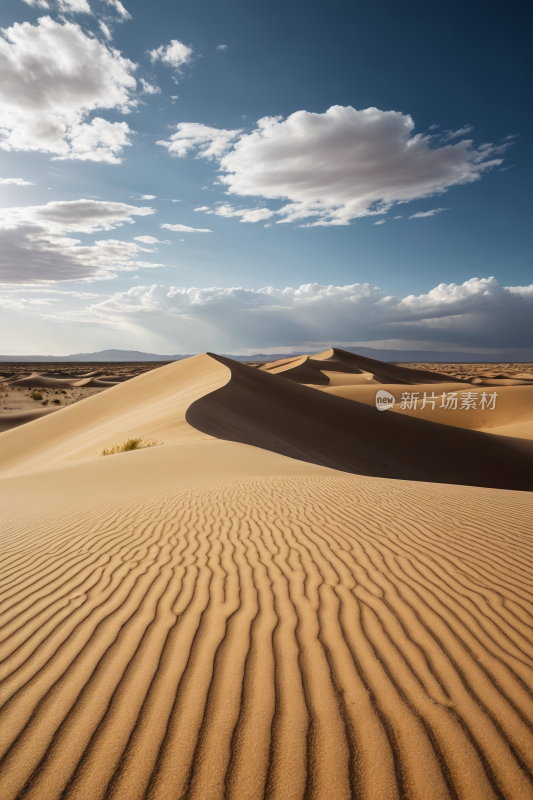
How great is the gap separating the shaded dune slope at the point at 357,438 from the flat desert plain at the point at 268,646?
842cm

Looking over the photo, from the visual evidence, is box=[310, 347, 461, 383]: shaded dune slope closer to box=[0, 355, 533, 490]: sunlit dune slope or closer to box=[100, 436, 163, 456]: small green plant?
box=[0, 355, 533, 490]: sunlit dune slope

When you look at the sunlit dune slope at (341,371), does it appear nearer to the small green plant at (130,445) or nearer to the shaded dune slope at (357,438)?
the shaded dune slope at (357,438)

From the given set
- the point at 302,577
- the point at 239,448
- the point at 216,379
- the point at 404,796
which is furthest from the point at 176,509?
the point at 216,379

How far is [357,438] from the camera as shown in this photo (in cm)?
1889

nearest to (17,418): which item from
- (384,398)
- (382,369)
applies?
(384,398)

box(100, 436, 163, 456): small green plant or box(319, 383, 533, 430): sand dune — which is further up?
box(100, 436, 163, 456): small green plant

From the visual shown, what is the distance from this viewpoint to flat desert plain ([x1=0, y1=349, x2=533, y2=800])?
1.82 m

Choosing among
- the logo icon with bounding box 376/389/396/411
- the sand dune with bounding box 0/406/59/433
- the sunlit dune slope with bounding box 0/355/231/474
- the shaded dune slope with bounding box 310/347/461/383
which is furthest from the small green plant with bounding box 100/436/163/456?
the shaded dune slope with bounding box 310/347/461/383

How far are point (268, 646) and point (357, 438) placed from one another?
16.8m

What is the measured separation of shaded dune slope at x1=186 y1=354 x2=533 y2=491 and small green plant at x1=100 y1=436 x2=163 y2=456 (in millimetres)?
1479

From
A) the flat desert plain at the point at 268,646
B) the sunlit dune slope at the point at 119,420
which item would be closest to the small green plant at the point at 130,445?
the sunlit dune slope at the point at 119,420

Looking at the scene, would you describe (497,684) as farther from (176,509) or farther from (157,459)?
(157,459)

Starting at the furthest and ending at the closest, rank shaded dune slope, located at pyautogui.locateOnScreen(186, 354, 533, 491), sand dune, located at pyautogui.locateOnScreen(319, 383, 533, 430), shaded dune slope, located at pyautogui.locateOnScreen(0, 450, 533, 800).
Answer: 1. sand dune, located at pyautogui.locateOnScreen(319, 383, 533, 430)
2. shaded dune slope, located at pyautogui.locateOnScreen(186, 354, 533, 491)
3. shaded dune slope, located at pyautogui.locateOnScreen(0, 450, 533, 800)

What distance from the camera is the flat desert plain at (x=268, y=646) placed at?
1815 millimetres
